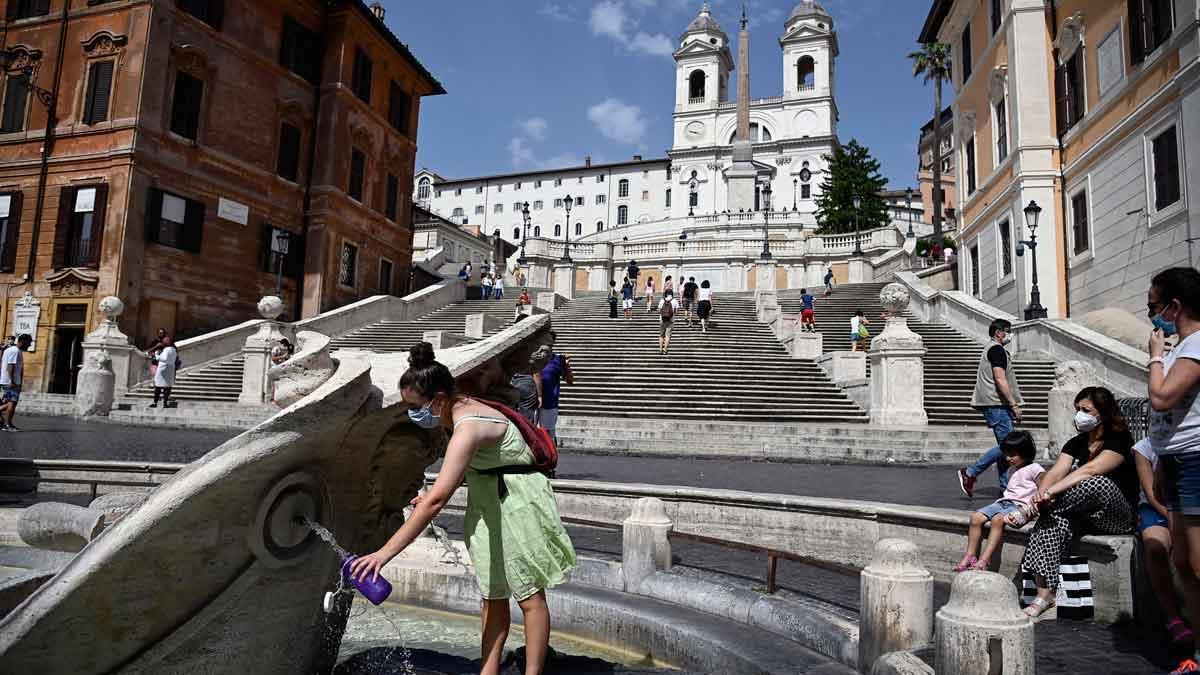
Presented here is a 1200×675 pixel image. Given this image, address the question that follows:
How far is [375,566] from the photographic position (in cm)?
259

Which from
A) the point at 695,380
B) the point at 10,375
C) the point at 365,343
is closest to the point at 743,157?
the point at 365,343

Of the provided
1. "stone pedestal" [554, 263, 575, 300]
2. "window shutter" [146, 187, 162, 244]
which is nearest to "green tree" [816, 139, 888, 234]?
"stone pedestal" [554, 263, 575, 300]

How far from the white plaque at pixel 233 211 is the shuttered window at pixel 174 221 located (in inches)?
30.0

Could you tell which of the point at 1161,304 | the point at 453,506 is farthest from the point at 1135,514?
the point at 453,506

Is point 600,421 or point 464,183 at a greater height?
point 464,183

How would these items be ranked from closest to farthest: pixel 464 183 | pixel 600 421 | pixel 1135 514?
pixel 1135 514, pixel 600 421, pixel 464 183

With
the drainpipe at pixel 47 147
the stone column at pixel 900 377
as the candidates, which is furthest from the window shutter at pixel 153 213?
the stone column at pixel 900 377

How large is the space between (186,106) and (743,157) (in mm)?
49825

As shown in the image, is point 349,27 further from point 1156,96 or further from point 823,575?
point 823,575

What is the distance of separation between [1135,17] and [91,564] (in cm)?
2347

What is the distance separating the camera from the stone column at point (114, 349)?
18641 millimetres

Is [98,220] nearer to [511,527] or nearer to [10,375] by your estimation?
[10,375]

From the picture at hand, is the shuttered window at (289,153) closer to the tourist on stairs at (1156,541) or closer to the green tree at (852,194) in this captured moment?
the tourist on stairs at (1156,541)

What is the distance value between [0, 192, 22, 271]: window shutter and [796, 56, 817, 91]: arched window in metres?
75.9
